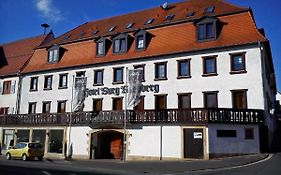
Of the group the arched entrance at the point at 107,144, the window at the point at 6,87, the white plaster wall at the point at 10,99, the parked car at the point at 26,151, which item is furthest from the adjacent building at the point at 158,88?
the parked car at the point at 26,151

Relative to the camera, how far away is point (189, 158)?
26.9 m

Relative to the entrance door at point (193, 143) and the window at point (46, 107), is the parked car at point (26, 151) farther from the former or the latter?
the entrance door at point (193, 143)

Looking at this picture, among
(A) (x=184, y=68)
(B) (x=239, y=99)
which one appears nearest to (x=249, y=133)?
(B) (x=239, y=99)

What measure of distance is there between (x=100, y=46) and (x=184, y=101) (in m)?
12.2

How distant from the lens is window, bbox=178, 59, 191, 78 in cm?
3070

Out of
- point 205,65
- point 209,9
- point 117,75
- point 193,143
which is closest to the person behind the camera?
point 193,143

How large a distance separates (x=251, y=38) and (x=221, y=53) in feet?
9.18

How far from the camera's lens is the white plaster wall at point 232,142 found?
25406 mm

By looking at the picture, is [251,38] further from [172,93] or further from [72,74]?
[72,74]

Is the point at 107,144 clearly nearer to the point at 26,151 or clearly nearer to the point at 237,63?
the point at 26,151

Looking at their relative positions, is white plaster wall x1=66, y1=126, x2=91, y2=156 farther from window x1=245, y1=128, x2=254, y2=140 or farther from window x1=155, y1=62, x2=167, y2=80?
window x1=245, y1=128, x2=254, y2=140

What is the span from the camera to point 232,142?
25.7 m

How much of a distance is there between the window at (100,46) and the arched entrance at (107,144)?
8.89 meters

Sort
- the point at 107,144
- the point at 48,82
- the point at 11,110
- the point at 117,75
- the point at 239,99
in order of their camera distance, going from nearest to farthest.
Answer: the point at 239,99 < the point at 107,144 < the point at 117,75 < the point at 48,82 < the point at 11,110
